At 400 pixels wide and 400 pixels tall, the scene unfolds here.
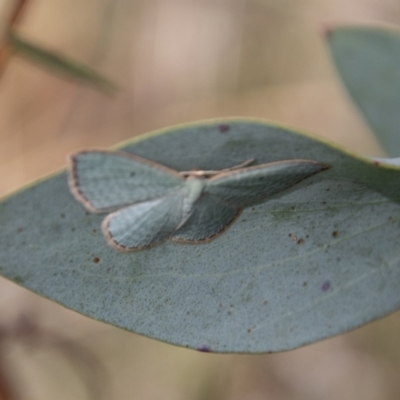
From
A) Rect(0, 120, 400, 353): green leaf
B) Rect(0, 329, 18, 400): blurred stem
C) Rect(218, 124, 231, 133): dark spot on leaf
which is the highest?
Rect(218, 124, 231, 133): dark spot on leaf

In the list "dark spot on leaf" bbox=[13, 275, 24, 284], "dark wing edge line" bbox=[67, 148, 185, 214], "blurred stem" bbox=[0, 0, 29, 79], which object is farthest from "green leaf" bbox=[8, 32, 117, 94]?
"dark spot on leaf" bbox=[13, 275, 24, 284]

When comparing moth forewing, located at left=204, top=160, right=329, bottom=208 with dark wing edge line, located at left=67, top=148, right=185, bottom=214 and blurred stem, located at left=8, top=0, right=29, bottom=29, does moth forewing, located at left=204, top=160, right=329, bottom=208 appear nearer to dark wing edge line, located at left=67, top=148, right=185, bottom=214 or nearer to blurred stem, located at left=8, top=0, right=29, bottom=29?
dark wing edge line, located at left=67, top=148, right=185, bottom=214

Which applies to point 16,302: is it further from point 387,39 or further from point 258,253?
point 387,39

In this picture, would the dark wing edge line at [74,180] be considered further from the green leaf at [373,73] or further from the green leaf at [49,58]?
the green leaf at [373,73]

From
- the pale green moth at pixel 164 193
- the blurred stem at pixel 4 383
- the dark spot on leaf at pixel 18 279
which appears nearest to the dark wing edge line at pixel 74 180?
the pale green moth at pixel 164 193

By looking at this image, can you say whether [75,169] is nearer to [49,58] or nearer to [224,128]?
[224,128]

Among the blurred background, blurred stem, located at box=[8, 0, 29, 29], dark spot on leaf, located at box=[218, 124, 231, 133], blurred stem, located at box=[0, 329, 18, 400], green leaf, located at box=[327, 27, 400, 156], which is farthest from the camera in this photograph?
the blurred background
